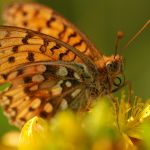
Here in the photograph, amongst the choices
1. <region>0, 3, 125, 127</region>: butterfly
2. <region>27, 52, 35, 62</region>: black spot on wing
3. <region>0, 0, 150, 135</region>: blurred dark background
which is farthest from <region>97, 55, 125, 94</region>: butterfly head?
<region>0, 0, 150, 135</region>: blurred dark background

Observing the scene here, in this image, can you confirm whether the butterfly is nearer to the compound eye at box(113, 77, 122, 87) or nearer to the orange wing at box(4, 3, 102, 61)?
the compound eye at box(113, 77, 122, 87)

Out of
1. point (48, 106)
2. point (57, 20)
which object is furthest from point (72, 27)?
point (48, 106)

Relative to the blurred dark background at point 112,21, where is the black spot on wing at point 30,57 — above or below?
below

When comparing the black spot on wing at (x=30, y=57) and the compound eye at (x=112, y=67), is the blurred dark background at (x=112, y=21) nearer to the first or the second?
the compound eye at (x=112, y=67)

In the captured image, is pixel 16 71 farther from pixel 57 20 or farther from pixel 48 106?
pixel 57 20

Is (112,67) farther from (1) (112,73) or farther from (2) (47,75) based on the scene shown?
(2) (47,75)

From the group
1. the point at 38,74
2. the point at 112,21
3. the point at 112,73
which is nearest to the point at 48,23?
the point at 38,74

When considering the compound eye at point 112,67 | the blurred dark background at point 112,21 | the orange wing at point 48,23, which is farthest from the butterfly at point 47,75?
the blurred dark background at point 112,21
